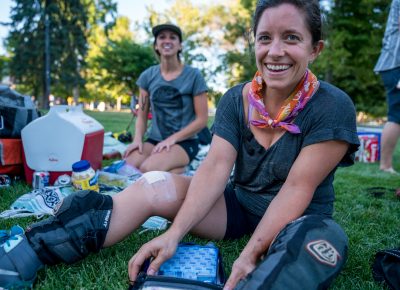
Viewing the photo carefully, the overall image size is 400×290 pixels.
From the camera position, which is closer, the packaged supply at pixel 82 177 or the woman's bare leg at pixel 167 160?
the packaged supply at pixel 82 177

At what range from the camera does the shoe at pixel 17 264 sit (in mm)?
1438

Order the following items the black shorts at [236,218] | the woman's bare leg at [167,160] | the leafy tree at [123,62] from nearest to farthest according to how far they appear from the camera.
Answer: the black shorts at [236,218] → the woman's bare leg at [167,160] → the leafy tree at [123,62]

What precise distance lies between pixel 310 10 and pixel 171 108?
8.37 feet

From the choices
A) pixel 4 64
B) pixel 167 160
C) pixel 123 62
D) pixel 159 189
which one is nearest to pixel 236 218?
pixel 159 189

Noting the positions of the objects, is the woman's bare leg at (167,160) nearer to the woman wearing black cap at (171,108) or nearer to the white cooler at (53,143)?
the woman wearing black cap at (171,108)

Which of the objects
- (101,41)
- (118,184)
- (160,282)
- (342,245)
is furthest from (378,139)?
(101,41)

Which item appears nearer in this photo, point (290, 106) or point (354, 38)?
point (290, 106)

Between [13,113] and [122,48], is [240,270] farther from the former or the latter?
[122,48]

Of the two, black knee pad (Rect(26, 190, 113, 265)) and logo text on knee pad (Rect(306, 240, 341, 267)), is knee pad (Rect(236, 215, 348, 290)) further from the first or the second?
black knee pad (Rect(26, 190, 113, 265))

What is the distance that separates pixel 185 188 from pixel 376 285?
Result: 910 millimetres

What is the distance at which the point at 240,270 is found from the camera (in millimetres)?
1329

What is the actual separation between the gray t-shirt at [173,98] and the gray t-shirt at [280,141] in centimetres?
201

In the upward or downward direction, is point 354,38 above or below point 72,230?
above

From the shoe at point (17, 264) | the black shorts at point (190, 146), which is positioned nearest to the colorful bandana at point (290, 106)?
the shoe at point (17, 264)
